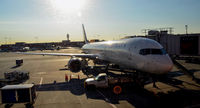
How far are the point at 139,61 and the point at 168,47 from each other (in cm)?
1918

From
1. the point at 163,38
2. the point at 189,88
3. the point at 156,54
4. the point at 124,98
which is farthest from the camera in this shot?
the point at 163,38

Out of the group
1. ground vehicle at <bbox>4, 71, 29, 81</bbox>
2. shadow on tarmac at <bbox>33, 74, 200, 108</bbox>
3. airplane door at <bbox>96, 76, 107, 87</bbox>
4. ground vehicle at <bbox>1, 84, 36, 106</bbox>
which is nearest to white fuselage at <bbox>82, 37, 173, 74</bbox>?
shadow on tarmac at <bbox>33, 74, 200, 108</bbox>

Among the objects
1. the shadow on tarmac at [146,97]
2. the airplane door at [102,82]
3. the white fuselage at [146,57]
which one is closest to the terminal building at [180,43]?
the white fuselage at [146,57]

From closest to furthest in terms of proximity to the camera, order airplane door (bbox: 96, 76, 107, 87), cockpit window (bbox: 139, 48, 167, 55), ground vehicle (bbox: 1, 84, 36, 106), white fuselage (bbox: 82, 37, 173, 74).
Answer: ground vehicle (bbox: 1, 84, 36, 106) < white fuselage (bbox: 82, 37, 173, 74) < cockpit window (bbox: 139, 48, 167, 55) < airplane door (bbox: 96, 76, 107, 87)

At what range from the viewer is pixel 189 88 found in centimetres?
1709

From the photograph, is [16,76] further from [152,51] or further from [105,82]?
[152,51]

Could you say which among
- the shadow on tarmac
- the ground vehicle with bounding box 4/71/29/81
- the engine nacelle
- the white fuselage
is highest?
the white fuselage

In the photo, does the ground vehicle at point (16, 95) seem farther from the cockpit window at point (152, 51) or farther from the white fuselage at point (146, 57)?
the cockpit window at point (152, 51)

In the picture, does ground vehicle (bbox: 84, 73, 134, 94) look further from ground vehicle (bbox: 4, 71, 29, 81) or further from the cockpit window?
ground vehicle (bbox: 4, 71, 29, 81)

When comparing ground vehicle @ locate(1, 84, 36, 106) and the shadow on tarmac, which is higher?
ground vehicle @ locate(1, 84, 36, 106)

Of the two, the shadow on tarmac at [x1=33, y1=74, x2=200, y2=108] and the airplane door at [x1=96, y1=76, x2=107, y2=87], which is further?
the airplane door at [x1=96, y1=76, x2=107, y2=87]

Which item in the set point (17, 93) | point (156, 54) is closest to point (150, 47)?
point (156, 54)

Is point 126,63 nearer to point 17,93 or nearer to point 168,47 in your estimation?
point 17,93

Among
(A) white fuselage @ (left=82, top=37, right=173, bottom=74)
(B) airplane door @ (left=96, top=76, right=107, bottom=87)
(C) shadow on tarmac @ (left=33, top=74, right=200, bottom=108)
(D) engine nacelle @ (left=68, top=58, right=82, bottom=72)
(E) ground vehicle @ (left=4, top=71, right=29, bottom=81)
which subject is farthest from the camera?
(D) engine nacelle @ (left=68, top=58, right=82, bottom=72)
